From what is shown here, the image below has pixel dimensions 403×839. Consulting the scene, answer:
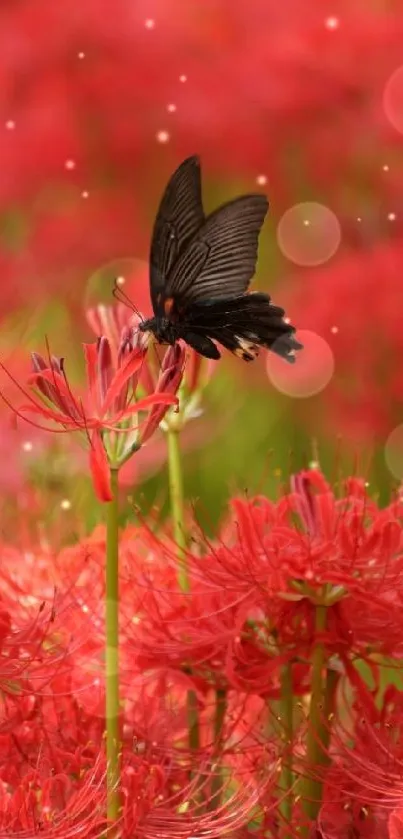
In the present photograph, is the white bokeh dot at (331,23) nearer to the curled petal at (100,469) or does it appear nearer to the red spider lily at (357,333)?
the red spider lily at (357,333)

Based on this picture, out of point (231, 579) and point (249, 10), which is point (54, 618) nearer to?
point (231, 579)

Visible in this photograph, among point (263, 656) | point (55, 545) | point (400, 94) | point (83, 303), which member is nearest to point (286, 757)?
point (263, 656)

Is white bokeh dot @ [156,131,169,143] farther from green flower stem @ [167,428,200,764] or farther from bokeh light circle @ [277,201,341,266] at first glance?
green flower stem @ [167,428,200,764]

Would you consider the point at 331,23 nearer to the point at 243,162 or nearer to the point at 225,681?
the point at 243,162

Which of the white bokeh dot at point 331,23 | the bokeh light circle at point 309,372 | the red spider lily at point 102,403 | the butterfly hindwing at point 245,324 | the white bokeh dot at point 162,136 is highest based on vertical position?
the white bokeh dot at point 331,23

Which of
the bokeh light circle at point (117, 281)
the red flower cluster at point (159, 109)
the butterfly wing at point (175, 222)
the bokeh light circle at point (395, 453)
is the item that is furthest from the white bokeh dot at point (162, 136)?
the butterfly wing at point (175, 222)

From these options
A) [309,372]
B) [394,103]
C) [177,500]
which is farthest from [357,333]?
[177,500]
